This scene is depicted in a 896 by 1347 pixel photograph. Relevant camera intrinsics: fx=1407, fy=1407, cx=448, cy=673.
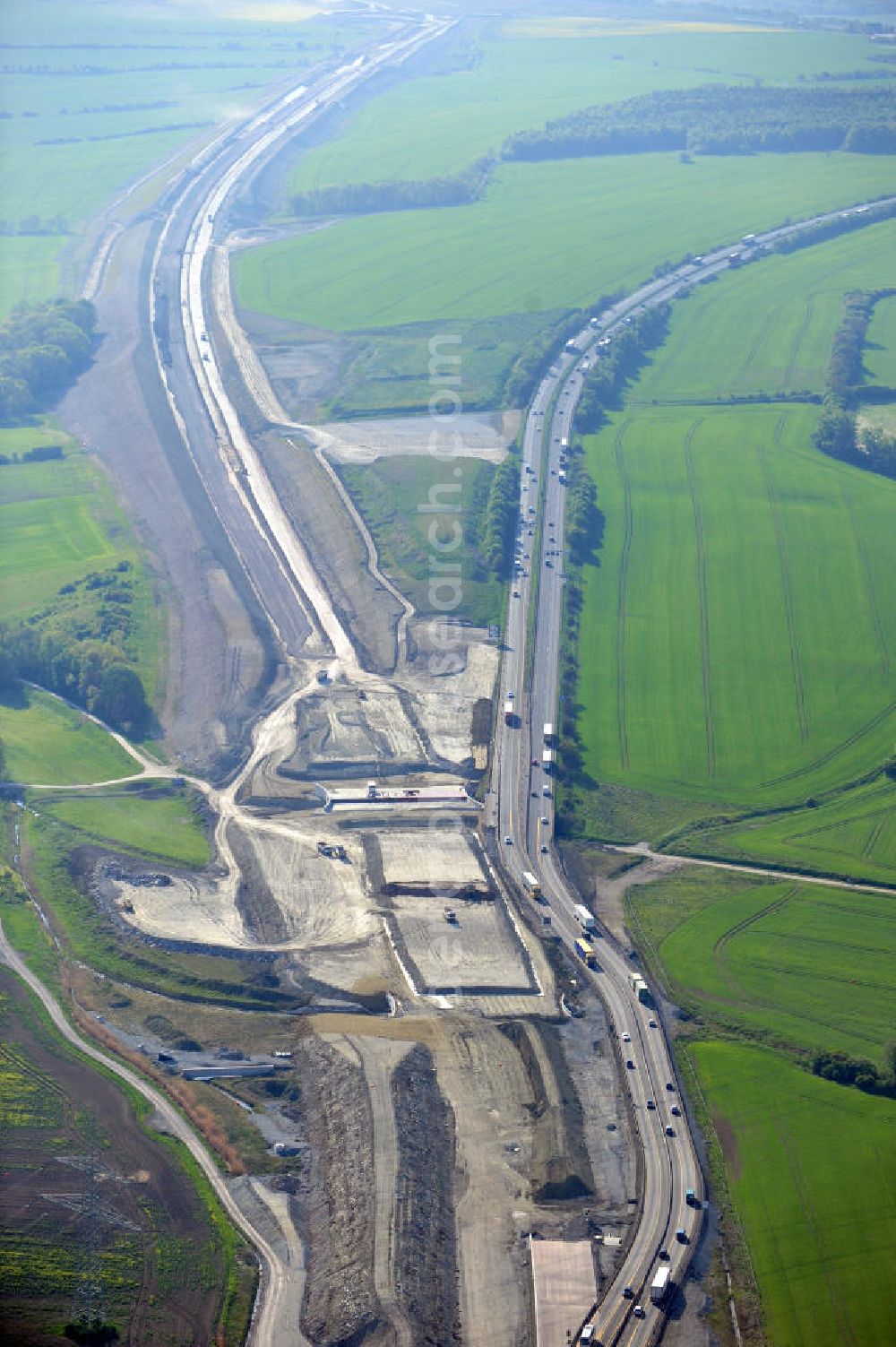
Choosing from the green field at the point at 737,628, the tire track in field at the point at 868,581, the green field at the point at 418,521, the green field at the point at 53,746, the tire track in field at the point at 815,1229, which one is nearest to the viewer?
the tire track in field at the point at 815,1229

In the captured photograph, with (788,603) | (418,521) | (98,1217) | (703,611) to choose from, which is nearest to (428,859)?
(98,1217)

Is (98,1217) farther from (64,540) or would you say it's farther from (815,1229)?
(64,540)

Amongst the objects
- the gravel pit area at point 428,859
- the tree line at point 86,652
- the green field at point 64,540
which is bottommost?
the gravel pit area at point 428,859

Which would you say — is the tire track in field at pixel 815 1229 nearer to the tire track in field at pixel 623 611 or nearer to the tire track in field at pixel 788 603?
the tire track in field at pixel 623 611

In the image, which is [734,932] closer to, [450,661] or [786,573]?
[450,661]

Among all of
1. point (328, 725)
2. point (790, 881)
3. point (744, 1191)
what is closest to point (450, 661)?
point (328, 725)

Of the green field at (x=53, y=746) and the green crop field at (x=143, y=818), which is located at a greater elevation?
the green field at (x=53, y=746)

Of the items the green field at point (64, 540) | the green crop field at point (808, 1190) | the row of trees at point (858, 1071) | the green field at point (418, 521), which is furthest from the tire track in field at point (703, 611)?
the green field at point (64, 540)
